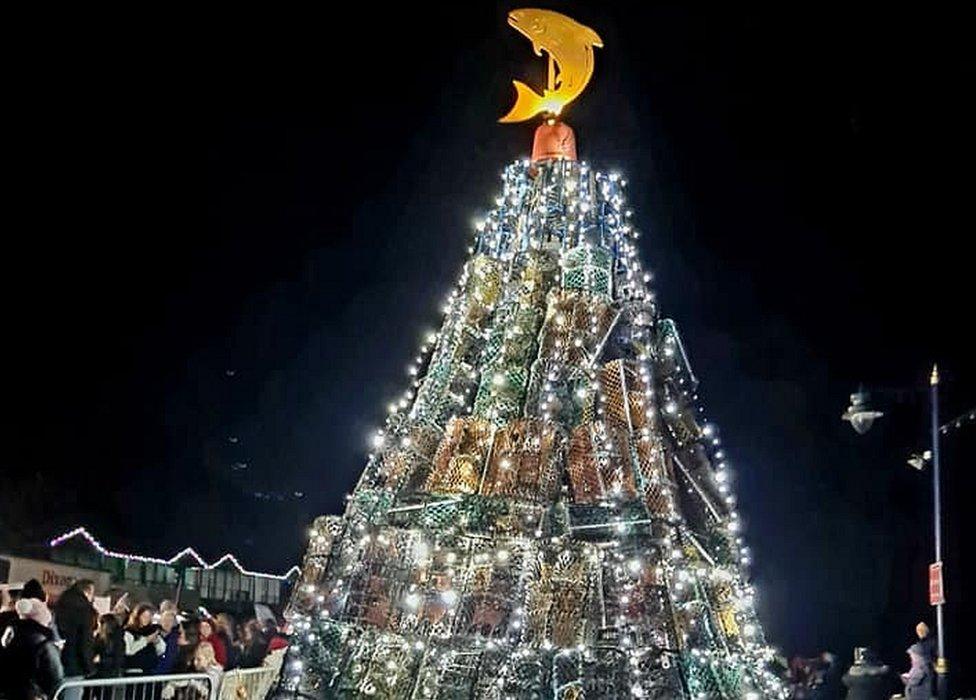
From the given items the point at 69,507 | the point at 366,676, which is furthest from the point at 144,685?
the point at 69,507

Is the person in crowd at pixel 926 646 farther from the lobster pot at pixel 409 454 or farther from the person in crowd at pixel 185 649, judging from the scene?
the person in crowd at pixel 185 649

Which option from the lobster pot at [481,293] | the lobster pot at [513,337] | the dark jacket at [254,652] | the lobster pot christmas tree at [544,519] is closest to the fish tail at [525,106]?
the lobster pot christmas tree at [544,519]

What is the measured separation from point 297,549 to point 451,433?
18.4 metres

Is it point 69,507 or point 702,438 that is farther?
point 69,507

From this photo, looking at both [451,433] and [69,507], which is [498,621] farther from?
[69,507]

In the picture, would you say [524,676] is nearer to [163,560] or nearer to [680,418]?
[680,418]

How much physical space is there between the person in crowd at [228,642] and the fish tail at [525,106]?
5.91 m

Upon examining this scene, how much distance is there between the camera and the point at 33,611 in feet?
25.5

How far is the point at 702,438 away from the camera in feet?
30.3

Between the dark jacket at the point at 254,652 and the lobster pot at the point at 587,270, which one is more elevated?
the lobster pot at the point at 587,270

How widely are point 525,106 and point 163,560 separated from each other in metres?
13.0

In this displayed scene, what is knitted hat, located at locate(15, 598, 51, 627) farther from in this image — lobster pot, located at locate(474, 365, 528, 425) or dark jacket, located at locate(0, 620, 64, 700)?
lobster pot, located at locate(474, 365, 528, 425)

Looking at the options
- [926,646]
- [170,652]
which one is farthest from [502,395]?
[926,646]

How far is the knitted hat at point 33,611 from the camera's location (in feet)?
25.4
